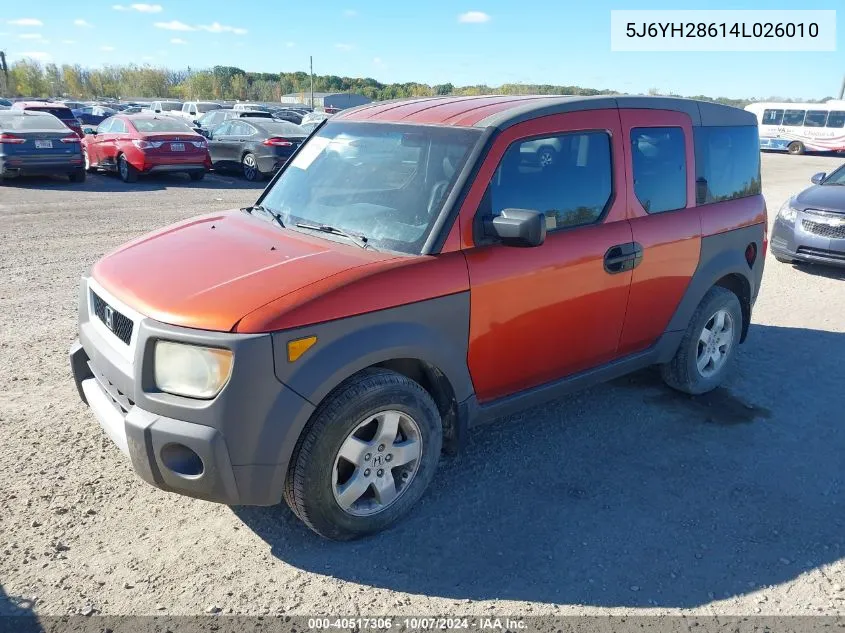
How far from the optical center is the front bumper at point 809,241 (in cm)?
815

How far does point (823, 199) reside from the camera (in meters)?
8.51

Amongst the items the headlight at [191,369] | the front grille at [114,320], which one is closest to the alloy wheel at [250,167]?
the front grille at [114,320]

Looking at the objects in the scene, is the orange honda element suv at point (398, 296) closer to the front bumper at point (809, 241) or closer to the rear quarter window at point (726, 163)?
the rear quarter window at point (726, 163)

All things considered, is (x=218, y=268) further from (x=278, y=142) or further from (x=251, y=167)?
(x=251, y=167)

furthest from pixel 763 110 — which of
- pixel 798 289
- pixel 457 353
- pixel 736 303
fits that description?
pixel 457 353

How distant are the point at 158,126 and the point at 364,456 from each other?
14.4m

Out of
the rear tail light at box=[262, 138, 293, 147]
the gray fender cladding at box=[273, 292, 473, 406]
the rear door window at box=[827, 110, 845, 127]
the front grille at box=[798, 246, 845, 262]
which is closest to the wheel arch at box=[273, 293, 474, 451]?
the gray fender cladding at box=[273, 292, 473, 406]

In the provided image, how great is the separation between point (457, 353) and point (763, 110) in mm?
38814

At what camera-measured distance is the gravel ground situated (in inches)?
111

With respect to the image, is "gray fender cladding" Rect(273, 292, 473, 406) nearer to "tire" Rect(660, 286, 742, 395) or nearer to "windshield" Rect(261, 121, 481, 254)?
"windshield" Rect(261, 121, 481, 254)

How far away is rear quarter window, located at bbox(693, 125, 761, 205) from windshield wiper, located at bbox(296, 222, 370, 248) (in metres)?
2.46

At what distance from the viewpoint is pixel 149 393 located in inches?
109

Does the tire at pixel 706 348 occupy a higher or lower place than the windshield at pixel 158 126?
lower

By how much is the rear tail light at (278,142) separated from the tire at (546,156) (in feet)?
43.9
